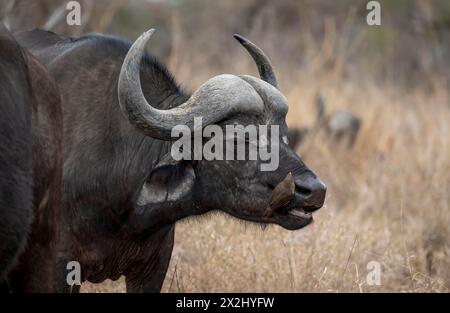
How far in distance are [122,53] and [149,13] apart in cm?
1205

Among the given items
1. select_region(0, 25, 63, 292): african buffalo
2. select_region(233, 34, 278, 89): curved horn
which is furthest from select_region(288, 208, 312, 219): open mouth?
select_region(0, 25, 63, 292): african buffalo

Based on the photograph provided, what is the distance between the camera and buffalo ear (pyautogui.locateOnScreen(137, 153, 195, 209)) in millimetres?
4059

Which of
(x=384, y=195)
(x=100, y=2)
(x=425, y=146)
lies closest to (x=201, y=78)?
(x=100, y=2)

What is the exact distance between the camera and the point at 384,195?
295 inches

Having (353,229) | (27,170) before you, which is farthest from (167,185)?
(353,229)

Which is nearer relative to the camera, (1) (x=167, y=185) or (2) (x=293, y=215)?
(2) (x=293, y=215)

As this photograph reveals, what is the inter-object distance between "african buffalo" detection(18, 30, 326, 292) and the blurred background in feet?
0.94

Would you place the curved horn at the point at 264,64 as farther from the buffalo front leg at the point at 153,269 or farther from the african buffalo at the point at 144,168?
the buffalo front leg at the point at 153,269

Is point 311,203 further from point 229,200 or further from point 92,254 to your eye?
point 92,254

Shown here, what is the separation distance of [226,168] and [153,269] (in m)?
0.88

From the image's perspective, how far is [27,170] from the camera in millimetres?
2463

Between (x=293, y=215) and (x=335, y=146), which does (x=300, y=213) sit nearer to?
(x=293, y=215)

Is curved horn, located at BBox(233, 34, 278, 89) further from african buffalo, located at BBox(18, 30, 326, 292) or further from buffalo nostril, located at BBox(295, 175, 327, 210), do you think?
buffalo nostril, located at BBox(295, 175, 327, 210)
